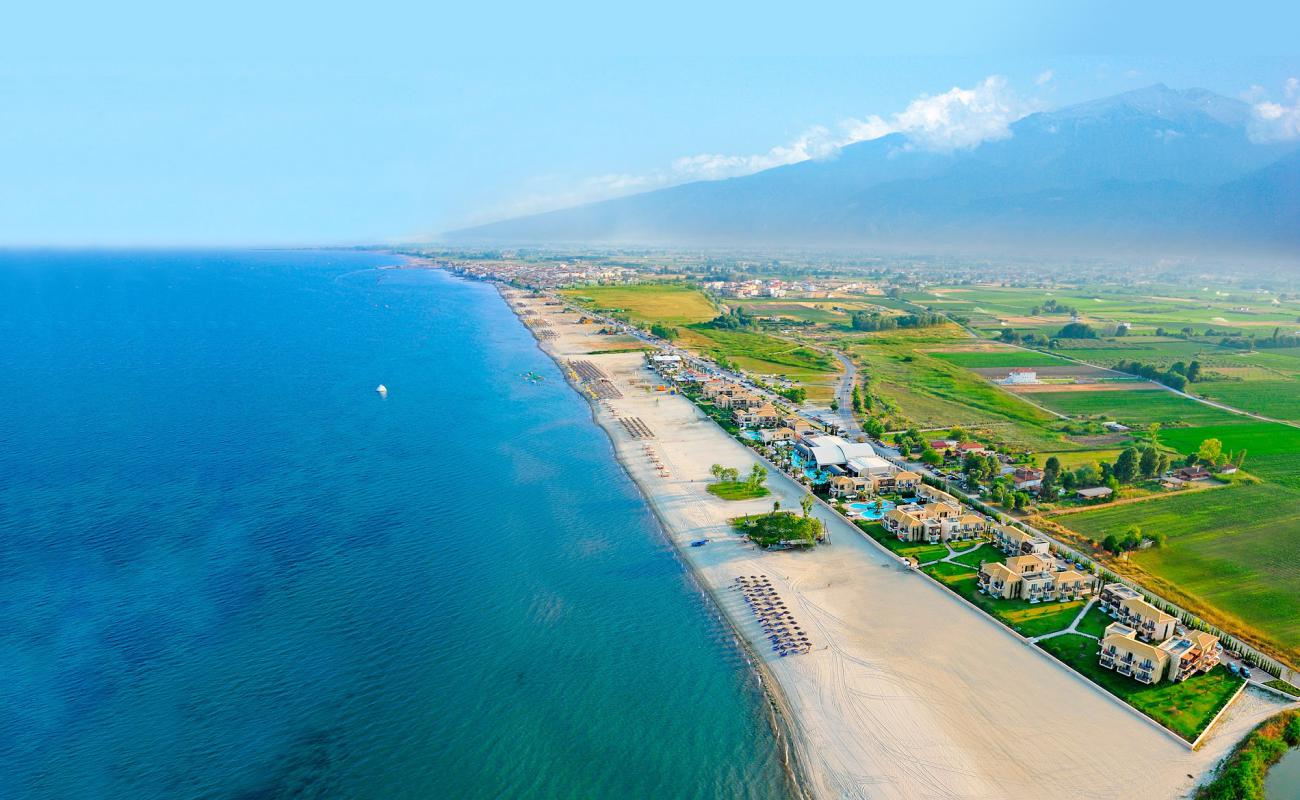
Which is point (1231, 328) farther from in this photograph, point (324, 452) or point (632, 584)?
point (324, 452)

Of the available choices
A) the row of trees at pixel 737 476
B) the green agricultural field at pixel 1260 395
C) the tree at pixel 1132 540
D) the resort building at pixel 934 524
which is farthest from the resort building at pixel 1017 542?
the green agricultural field at pixel 1260 395

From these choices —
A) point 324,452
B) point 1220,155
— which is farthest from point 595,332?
point 1220,155

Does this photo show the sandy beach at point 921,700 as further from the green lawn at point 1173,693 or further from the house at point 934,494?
the house at point 934,494

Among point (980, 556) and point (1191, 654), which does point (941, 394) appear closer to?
point (980, 556)

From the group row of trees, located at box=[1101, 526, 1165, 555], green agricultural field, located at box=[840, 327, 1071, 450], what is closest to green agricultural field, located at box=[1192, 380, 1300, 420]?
green agricultural field, located at box=[840, 327, 1071, 450]

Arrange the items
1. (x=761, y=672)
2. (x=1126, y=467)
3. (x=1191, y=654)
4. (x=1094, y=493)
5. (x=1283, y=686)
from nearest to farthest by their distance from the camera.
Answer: (x=1283, y=686) → (x=1191, y=654) → (x=761, y=672) → (x=1094, y=493) → (x=1126, y=467)

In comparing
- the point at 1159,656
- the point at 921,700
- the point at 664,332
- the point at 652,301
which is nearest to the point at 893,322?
the point at 664,332
